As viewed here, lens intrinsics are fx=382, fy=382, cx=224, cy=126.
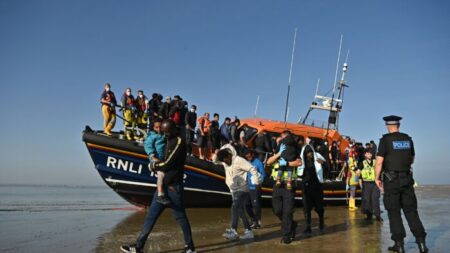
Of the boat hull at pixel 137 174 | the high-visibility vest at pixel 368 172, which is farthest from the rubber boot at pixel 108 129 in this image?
the high-visibility vest at pixel 368 172

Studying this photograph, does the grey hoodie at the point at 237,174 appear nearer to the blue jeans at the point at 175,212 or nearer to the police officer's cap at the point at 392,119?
the blue jeans at the point at 175,212

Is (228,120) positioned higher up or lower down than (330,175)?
higher up

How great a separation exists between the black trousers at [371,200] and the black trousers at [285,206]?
3.36 m

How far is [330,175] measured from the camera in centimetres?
1291

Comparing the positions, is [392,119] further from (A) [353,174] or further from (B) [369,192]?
(A) [353,174]

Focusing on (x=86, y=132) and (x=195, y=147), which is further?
(x=195, y=147)

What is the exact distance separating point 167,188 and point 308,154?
2.70m

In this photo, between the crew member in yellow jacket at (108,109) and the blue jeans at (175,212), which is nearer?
the blue jeans at (175,212)

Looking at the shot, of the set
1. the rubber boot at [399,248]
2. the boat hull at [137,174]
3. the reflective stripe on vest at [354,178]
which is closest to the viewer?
the rubber boot at [399,248]

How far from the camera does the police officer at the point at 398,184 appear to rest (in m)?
4.35

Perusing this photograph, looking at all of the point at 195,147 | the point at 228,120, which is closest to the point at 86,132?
the point at 195,147

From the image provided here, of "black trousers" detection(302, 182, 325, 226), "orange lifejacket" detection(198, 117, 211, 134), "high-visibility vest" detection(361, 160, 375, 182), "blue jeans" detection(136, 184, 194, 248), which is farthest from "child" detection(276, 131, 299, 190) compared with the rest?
"orange lifejacket" detection(198, 117, 211, 134)

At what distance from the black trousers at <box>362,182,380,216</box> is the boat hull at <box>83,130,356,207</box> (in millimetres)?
3434

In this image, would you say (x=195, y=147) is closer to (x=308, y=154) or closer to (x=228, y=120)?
(x=228, y=120)
